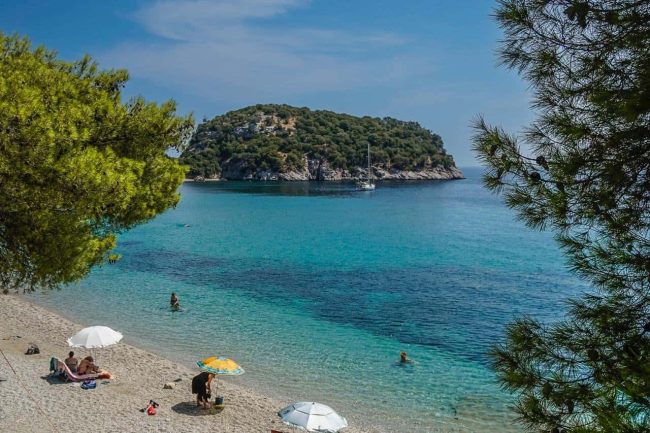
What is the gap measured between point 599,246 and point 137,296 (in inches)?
1187

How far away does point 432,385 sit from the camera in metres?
18.6

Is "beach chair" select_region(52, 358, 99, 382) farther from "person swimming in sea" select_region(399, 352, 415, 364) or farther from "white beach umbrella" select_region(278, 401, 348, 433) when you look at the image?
"person swimming in sea" select_region(399, 352, 415, 364)

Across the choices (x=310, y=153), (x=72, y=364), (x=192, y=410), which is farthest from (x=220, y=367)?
(x=310, y=153)

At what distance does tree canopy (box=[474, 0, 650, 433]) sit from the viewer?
17.7 feet

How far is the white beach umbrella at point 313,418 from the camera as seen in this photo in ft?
45.3

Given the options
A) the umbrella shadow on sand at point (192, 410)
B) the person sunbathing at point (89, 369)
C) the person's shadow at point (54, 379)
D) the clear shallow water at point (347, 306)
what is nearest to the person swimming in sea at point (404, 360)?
the clear shallow water at point (347, 306)

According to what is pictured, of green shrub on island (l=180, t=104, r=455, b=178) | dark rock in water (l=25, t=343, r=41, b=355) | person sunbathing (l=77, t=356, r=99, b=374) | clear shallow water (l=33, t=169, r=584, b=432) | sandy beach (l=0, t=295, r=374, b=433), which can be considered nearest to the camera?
sandy beach (l=0, t=295, r=374, b=433)

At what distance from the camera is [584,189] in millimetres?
5848

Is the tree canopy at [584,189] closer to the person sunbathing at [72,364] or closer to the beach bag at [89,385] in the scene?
the beach bag at [89,385]

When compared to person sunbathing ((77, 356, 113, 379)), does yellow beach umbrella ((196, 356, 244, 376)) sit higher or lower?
higher

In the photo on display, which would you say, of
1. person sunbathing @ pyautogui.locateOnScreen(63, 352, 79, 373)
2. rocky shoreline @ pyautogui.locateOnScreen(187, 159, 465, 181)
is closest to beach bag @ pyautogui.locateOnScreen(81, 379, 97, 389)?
person sunbathing @ pyautogui.locateOnScreen(63, 352, 79, 373)

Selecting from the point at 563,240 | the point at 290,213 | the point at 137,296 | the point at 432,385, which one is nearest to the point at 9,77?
the point at 563,240

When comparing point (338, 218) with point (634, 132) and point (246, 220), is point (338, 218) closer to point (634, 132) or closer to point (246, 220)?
point (246, 220)

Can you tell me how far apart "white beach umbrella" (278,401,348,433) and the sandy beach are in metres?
1.15
